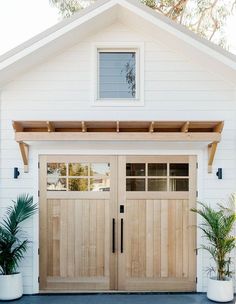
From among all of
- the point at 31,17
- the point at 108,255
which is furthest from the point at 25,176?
the point at 31,17

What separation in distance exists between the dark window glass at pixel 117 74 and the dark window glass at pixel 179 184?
1.62 meters

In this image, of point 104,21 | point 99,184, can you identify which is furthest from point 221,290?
point 104,21

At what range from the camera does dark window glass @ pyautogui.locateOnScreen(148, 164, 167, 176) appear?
21.5 feet

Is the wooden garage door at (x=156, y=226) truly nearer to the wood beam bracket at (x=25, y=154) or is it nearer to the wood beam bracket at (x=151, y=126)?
the wood beam bracket at (x=151, y=126)

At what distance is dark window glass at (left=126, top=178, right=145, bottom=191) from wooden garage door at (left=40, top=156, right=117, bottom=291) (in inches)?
9.4

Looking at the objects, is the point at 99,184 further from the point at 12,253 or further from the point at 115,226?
the point at 12,253

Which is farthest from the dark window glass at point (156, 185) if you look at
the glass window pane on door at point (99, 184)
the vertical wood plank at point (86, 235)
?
the vertical wood plank at point (86, 235)

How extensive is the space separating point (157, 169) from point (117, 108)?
4.08ft

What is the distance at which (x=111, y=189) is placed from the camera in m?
6.52

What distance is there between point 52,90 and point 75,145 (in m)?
1.02

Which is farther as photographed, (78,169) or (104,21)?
(78,169)

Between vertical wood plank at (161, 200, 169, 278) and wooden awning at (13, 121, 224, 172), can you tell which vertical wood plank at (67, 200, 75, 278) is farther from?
vertical wood plank at (161, 200, 169, 278)

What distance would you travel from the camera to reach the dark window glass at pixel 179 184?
6.56 metres

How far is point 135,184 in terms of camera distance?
6.54 meters
